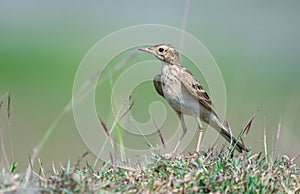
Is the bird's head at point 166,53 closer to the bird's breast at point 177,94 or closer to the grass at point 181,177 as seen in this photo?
the bird's breast at point 177,94

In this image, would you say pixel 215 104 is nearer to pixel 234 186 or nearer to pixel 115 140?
pixel 115 140

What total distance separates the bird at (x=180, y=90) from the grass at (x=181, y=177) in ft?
5.26

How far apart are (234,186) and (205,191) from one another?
159mm

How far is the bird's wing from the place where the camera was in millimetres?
5816

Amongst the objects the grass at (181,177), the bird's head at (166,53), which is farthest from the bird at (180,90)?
the grass at (181,177)

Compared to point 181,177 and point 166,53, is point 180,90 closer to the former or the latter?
point 166,53

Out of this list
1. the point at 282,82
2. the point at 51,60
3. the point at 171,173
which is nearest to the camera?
the point at 171,173

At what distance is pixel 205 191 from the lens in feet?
11.6

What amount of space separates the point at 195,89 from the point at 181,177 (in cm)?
216

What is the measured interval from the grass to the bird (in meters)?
1.60

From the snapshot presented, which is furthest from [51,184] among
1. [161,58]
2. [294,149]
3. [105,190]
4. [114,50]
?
[114,50]

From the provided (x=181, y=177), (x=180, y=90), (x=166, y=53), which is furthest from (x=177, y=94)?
(x=181, y=177)

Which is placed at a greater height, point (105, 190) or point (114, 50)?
point (114, 50)

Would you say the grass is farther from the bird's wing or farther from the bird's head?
the bird's head
